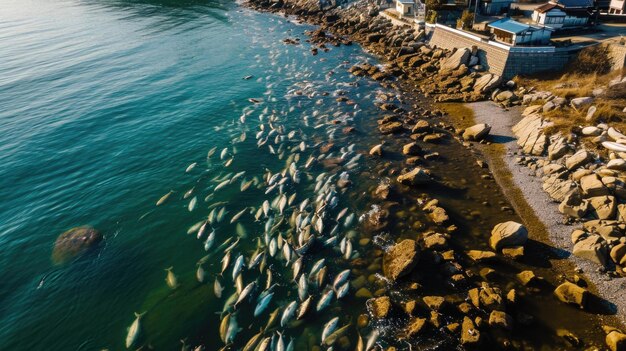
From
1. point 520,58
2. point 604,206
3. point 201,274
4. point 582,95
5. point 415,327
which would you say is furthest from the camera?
point 520,58

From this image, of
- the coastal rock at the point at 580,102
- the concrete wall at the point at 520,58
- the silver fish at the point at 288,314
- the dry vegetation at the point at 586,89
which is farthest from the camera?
the concrete wall at the point at 520,58

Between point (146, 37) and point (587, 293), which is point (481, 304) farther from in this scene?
point (146, 37)

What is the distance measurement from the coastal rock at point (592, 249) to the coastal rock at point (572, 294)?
2.58 meters

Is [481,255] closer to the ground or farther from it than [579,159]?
closer to the ground

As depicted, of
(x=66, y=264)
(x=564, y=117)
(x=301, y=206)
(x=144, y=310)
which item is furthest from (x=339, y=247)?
(x=564, y=117)

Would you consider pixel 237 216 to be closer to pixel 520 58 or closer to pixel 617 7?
pixel 520 58

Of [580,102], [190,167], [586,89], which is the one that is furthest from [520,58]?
[190,167]

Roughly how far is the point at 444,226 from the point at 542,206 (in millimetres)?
7139

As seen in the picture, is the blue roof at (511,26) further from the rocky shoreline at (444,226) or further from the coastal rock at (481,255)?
the coastal rock at (481,255)

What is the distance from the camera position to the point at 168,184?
→ 27422mm

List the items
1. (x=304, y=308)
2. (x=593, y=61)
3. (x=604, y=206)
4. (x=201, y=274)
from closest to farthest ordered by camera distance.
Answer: (x=304, y=308)
(x=201, y=274)
(x=604, y=206)
(x=593, y=61)

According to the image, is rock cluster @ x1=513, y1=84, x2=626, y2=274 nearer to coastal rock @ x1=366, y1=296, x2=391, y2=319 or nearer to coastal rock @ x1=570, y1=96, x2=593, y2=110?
coastal rock @ x1=570, y1=96, x2=593, y2=110

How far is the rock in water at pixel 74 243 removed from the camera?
21.0 meters

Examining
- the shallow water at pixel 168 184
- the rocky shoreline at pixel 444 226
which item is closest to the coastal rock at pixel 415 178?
the rocky shoreline at pixel 444 226
